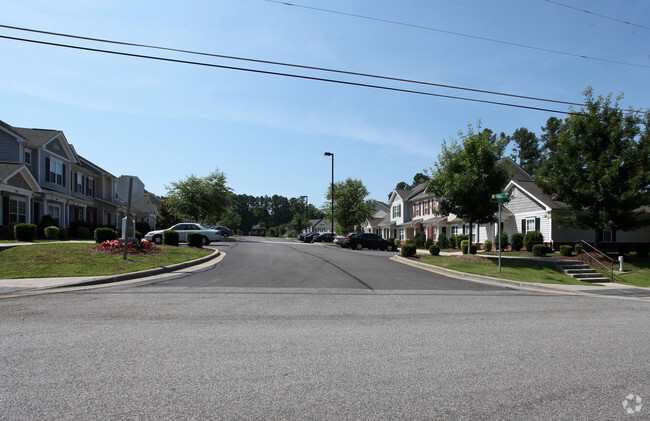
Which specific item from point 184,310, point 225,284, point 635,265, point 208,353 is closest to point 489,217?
point 635,265

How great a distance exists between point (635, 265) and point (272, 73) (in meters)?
22.2

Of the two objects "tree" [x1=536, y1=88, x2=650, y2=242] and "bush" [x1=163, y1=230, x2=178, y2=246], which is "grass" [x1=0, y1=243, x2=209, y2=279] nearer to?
"bush" [x1=163, y1=230, x2=178, y2=246]

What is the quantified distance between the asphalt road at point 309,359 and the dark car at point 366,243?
25.6 metres

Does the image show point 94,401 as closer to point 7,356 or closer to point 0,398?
point 0,398

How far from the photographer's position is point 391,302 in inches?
372

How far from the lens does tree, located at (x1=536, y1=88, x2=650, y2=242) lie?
22109 mm

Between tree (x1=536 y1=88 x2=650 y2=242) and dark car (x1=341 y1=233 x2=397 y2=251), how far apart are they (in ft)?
46.3

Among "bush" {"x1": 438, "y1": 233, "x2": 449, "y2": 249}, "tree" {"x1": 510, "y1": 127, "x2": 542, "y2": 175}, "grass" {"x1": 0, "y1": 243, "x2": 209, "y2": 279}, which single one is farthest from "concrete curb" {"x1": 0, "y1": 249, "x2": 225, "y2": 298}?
"tree" {"x1": 510, "y1": 127, "x2": 542, "y2": 175}

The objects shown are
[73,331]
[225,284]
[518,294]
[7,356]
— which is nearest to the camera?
[7,356]

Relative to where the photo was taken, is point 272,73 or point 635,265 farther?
point 635,265

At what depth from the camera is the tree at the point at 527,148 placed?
255 feet

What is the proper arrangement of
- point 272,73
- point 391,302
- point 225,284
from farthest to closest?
point 272,73 → point 225,284 → point 391,302

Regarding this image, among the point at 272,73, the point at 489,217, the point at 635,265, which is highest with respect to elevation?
the point at 272,73

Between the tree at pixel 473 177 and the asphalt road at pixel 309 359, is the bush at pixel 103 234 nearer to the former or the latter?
the asphalt road at pixel 309 359
